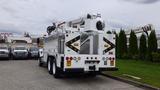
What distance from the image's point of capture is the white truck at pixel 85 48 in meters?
14.0

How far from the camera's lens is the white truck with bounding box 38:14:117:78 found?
551 inches

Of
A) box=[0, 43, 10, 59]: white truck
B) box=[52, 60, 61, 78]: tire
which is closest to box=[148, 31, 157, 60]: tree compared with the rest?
box=[52, 60, 61, 78]: tire

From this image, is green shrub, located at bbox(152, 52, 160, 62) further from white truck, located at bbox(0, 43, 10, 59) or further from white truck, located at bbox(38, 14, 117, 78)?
white truck, located at bbox(0, 43, 10, 59)

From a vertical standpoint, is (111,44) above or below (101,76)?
above

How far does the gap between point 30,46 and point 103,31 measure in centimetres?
2300

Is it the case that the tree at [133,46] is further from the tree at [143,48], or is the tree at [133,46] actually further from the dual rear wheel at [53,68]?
the dual rear wheel at [53,68]

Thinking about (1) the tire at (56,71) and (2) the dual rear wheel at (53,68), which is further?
(2) the dual rear wheel at (53,68)

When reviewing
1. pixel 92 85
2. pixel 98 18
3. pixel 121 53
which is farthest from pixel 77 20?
pixel 121 53

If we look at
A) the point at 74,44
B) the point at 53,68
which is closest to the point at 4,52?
the point at 53,68

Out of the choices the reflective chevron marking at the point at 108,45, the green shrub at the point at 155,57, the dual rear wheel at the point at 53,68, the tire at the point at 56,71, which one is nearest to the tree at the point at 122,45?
the green shrub at the point at 155,57

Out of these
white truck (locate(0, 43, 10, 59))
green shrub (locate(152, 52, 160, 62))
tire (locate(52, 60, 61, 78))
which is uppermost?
white truck (locate(0, 43, 10, 59))

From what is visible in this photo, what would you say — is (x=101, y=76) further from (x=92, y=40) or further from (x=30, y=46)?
(x=30, y=46)

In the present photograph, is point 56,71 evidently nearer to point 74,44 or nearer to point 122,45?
point 74,44

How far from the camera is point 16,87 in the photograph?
12.5m
